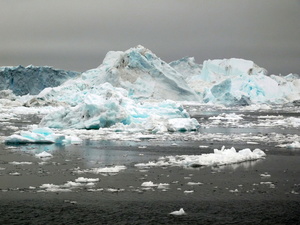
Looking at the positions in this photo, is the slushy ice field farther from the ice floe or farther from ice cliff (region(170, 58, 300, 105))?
ice cliff (region(170, 58, 300, 105))

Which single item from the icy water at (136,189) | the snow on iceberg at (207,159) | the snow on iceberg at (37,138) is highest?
the snow on iceberg at (37,138)

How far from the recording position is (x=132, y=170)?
1266 centimetres

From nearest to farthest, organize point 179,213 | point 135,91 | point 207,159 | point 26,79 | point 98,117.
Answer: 1. point 179,213
2. point 207,159
3. point 98,117
4. point 135,91
5. point 26,79

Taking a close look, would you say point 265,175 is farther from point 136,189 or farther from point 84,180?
point 84,180

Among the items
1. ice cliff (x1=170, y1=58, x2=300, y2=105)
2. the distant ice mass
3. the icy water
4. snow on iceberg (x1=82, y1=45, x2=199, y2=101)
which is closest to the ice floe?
the icy water

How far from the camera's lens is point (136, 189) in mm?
10383

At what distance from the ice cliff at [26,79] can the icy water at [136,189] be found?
2231 inches

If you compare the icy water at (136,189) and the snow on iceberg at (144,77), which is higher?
the snow on iceberg at (144,77)

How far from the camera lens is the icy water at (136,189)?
332 inches

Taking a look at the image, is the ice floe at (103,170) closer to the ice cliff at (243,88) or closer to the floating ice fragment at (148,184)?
the floating ice fragment at (148,184)

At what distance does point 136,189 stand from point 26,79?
212 feet

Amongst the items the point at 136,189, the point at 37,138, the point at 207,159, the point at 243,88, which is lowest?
the point at 136,189

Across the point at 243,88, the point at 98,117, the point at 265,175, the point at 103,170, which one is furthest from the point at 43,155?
the point at 243,88

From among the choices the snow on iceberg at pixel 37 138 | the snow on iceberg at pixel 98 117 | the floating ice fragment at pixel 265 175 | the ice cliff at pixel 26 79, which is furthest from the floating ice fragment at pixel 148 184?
the ice cliff at pixel 26 79
